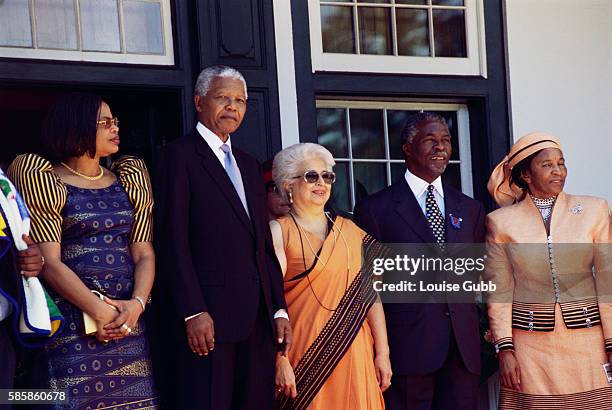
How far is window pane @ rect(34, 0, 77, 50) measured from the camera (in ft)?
22.0

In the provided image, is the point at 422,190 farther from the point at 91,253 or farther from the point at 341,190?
the point at 91,253

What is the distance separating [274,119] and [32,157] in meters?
2.21

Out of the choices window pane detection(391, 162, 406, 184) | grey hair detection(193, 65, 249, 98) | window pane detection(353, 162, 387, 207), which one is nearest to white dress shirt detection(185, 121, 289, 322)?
grey hair detection(193, 65, 249, 98)

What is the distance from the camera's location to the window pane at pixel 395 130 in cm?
774

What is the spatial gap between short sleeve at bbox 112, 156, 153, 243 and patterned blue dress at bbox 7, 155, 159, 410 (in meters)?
0.03

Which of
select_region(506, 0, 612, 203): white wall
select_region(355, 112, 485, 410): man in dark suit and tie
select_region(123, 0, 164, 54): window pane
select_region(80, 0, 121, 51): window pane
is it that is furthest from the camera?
select_region(506, 0, 612, 203): white wall

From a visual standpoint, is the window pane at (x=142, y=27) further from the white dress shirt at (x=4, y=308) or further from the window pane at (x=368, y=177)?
the white dress shirt at (x=4, y=308)

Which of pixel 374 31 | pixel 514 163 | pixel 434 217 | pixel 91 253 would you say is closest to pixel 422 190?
pixel 434 217

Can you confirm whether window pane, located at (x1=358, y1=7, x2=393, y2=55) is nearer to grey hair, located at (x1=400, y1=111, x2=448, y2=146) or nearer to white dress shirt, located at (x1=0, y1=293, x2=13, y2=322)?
grey hair, located at (x1=400, y1=111, x2=448, y2=146)

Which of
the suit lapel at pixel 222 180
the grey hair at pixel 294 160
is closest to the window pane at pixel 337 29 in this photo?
the grey hair at pixel 294 160

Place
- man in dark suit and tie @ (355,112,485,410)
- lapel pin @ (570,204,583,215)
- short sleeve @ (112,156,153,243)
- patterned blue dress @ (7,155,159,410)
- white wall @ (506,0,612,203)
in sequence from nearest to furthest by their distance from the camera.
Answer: patterned blue dress @ (7,155,159,410) < short sleeve @ (112,156,153,243) < man in dark suit and tie @ (355,112,485,410) < lapel pin @ (570,204,583,215) < white wall @ (506,0,612,203)

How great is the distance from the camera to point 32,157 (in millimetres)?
5195

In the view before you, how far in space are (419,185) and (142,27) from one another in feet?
6.08

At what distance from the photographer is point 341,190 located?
24.8 feet
